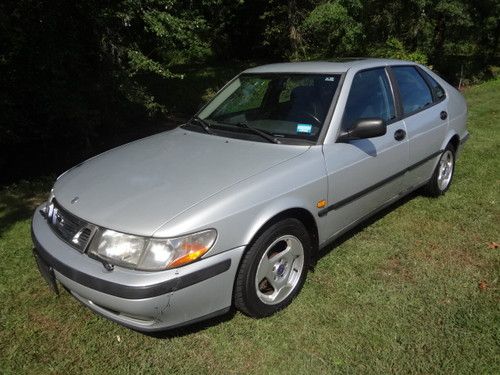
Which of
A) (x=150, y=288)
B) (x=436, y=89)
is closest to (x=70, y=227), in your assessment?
(x=150, y=288)

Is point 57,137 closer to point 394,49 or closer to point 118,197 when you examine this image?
point 118,197

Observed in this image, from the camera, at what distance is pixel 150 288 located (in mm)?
2400

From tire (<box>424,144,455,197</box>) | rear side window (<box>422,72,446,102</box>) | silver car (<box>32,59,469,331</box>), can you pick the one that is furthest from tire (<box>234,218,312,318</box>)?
rear side window (<box>422,72,446,102</box>)

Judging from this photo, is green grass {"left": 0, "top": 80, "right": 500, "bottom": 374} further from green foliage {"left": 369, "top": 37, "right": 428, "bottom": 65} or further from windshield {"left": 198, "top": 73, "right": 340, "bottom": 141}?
green foliage {"left": 369, "top": 37, "right": 428, "bottom": 65}

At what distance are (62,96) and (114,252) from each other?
5.39m

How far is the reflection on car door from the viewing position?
10.9ft

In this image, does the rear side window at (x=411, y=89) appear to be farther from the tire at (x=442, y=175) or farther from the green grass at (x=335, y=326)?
the green grass at (x=335, y=326)

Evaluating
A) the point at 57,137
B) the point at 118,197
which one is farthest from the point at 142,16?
the point at 118,197

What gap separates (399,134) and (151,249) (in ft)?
8.01

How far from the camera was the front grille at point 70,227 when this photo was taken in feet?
8.72

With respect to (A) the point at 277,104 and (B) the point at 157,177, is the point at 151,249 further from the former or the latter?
(A) the point at 277,104

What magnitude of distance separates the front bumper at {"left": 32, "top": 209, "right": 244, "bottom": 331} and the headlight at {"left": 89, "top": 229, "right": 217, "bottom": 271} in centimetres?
4

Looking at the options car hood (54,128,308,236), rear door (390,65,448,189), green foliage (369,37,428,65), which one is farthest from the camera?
green foliage (369,37,428,65)

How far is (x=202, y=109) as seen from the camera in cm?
412
